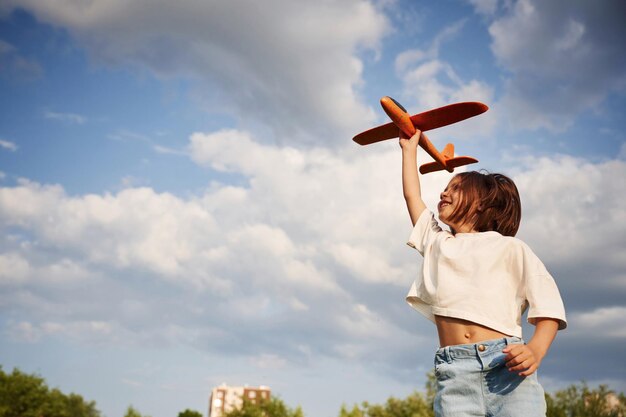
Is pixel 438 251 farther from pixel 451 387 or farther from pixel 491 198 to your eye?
pixel 451 387

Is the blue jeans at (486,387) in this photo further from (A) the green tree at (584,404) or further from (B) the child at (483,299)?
(A) the green tree at (584,404)

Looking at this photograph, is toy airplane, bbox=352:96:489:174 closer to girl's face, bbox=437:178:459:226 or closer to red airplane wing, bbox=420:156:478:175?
red airplane wing, bbox=420:156:478:175

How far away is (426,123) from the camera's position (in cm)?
458

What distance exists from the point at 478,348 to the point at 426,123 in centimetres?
222

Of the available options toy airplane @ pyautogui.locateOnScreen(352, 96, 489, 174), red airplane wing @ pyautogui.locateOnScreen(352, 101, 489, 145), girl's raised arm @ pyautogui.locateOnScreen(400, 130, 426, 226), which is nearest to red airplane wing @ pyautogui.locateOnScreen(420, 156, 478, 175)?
toy airplane @ pyautogui.locateOnScreen(352, 96, 489, 174)

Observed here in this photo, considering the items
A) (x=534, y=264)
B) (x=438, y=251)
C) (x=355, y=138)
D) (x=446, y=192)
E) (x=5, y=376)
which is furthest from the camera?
(x=5, y=376)

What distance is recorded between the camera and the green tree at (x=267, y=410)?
45094 mm

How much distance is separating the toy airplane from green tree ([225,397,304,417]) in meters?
43.4

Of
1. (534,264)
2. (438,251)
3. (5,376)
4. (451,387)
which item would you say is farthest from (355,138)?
(5,376)

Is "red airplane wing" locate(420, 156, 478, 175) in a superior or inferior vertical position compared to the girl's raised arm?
superior

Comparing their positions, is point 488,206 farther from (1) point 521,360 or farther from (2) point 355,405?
(2) point 355,405

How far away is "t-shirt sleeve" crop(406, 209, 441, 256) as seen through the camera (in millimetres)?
3676

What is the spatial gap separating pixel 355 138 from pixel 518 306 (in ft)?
8.29

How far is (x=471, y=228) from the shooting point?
3615mm
